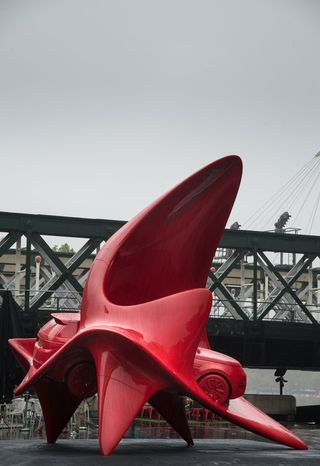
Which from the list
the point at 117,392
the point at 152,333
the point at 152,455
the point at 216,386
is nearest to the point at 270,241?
the point at 216,386

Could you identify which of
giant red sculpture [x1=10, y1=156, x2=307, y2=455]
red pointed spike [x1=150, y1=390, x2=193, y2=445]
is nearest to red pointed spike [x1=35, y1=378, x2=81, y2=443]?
giant red sculpture [x1=10, y1=156, x2=307, y2=455]

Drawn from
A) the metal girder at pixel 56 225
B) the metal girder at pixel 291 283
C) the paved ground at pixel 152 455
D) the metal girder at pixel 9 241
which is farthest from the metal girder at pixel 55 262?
the paved ground at pixel 152 455

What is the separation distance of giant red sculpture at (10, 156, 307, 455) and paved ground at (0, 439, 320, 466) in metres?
0.46

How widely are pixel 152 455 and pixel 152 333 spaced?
2.08m

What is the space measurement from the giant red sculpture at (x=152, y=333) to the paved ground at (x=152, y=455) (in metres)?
0.46

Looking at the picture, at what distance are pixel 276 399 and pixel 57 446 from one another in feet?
108

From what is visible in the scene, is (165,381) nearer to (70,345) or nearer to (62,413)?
(70,345)

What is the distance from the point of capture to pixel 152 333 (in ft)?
Answer: 54.2

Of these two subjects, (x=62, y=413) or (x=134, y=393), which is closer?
(x=134, y=393)

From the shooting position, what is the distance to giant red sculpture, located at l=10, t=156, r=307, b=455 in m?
16.4

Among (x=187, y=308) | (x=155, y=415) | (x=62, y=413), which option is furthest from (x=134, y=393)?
(x=155, y=415)

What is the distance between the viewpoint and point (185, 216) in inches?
710

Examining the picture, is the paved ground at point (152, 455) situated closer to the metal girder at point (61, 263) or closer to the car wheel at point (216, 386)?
the car wheel at point (216, 386)

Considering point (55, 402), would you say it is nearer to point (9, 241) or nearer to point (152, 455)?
point (152, 455)
